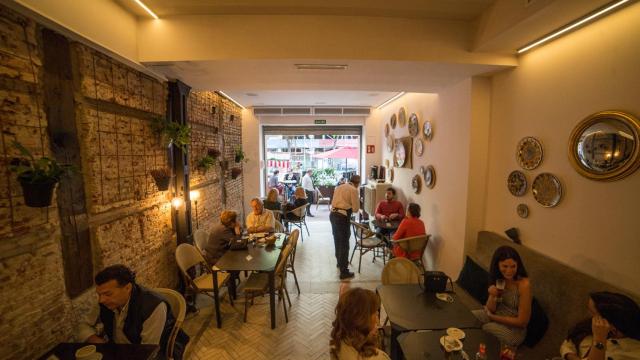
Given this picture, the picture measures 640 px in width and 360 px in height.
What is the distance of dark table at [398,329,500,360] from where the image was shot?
1.68 m

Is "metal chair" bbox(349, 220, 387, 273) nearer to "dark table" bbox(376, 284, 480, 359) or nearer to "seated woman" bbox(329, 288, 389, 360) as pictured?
"dark table" bbox(376, 284, 480, 359)

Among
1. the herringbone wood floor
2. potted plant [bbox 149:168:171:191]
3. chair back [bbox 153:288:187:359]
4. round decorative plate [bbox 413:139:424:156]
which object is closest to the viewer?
chair back [bbox 153:288:187:359]

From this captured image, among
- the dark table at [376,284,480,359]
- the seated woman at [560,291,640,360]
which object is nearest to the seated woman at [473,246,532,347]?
the dark table at [376,284,480,359]

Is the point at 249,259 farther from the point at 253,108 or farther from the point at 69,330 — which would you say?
the point at 253,108

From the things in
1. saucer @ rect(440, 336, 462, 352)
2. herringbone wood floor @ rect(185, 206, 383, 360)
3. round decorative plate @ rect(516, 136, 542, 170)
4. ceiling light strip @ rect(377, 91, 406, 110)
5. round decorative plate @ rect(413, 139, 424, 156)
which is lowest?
herringbone wood floor @ rect(185, 206, 383, 360)

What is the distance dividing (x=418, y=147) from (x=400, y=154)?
0.85 meters

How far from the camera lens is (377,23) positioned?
2.80 meters

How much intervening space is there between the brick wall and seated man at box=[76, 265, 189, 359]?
0.43 m

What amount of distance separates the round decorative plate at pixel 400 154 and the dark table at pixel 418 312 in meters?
3.52

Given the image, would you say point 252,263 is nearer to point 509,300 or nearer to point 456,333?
point 456,333

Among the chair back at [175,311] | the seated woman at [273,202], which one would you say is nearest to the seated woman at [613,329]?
the chair back at [175,311]

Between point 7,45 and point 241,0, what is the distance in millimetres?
1796

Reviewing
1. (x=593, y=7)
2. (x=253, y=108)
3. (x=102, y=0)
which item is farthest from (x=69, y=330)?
(x=253, y=108)

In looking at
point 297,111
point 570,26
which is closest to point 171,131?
point 570,26
